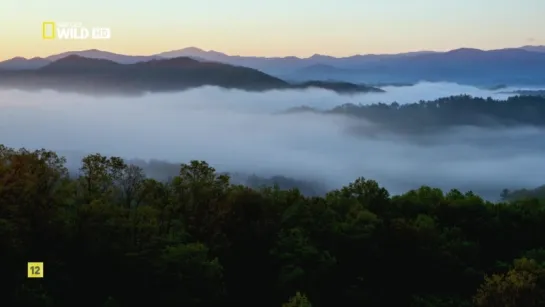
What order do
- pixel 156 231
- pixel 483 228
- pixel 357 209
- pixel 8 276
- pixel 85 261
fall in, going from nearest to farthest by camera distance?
pixel 8 276, pixel 85 261, pixel 156 231, pixel 357 209, pixel 483 228

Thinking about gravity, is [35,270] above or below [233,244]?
above

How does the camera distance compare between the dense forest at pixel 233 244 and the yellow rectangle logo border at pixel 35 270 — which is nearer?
the yellow rectangle logo border at pixel 35 270

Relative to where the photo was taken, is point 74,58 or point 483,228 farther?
point 74,58

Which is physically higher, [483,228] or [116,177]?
[116,177]

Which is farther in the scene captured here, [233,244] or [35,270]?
[233,244]

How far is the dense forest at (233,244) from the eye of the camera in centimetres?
2458

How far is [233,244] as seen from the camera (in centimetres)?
2980

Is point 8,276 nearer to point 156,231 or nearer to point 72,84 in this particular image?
point 156,231

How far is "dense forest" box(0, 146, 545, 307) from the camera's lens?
24.6m

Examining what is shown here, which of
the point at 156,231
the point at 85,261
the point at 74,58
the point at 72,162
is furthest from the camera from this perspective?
the point at 74,58

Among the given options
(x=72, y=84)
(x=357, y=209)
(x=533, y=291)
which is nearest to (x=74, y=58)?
(x=72, y=84)

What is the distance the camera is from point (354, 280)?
31.8 meters

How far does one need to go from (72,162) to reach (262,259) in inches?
4382

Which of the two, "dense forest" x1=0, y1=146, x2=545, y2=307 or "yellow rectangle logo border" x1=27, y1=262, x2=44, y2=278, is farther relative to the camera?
"dense forest" x1=0, y1=146, x2=545, y2=307
